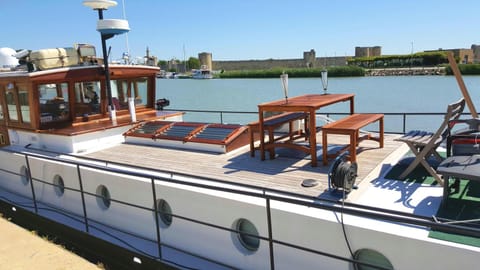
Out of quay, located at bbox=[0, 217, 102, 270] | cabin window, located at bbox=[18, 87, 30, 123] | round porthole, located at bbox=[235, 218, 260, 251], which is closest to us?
round porthole, located at bbox=[235, 218, 260, 251]

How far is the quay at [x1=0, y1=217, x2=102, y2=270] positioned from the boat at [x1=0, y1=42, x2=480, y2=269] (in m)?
0.42

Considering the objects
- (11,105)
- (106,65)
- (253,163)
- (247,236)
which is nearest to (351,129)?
(253,163)

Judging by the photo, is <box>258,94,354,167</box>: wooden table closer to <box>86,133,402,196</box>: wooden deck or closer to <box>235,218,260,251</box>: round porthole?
<box>86,133,402,196</box>: wooden deck

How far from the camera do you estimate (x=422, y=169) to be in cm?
510

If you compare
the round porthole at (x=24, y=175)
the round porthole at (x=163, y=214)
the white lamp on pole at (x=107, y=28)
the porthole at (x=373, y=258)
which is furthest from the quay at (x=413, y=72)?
the porthole at (x=373, y=258)

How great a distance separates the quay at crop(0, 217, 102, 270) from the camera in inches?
202

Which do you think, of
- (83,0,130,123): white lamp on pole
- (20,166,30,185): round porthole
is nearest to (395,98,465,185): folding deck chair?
(83,0,130,123): white lamp on pole

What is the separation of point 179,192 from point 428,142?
9.65 ft

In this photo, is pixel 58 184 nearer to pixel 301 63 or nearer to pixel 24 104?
pixel 24 104

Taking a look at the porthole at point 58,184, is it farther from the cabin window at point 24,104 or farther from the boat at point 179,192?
the cabin window at point 24,104

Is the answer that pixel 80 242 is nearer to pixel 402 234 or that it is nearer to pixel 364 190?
pixel 364 190

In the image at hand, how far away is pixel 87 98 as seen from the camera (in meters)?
7.92

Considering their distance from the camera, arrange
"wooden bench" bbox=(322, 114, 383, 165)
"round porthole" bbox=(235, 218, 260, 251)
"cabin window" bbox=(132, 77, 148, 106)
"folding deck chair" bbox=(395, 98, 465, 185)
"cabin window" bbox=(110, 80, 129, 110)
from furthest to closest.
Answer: "cabin window" bbox=(132, 77, 148, 106) < "cabin window" bbox=(110, 80, 129, 110) < "wooden bench" bbox=(322, 114, 383, 165) < "round porthole" bbox=(235, 218, 260, 251) < "folding deck chair" bbox=(395, 98, 465, 185)

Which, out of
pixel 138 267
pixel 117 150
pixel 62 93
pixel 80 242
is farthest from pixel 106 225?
pixel 62 93
